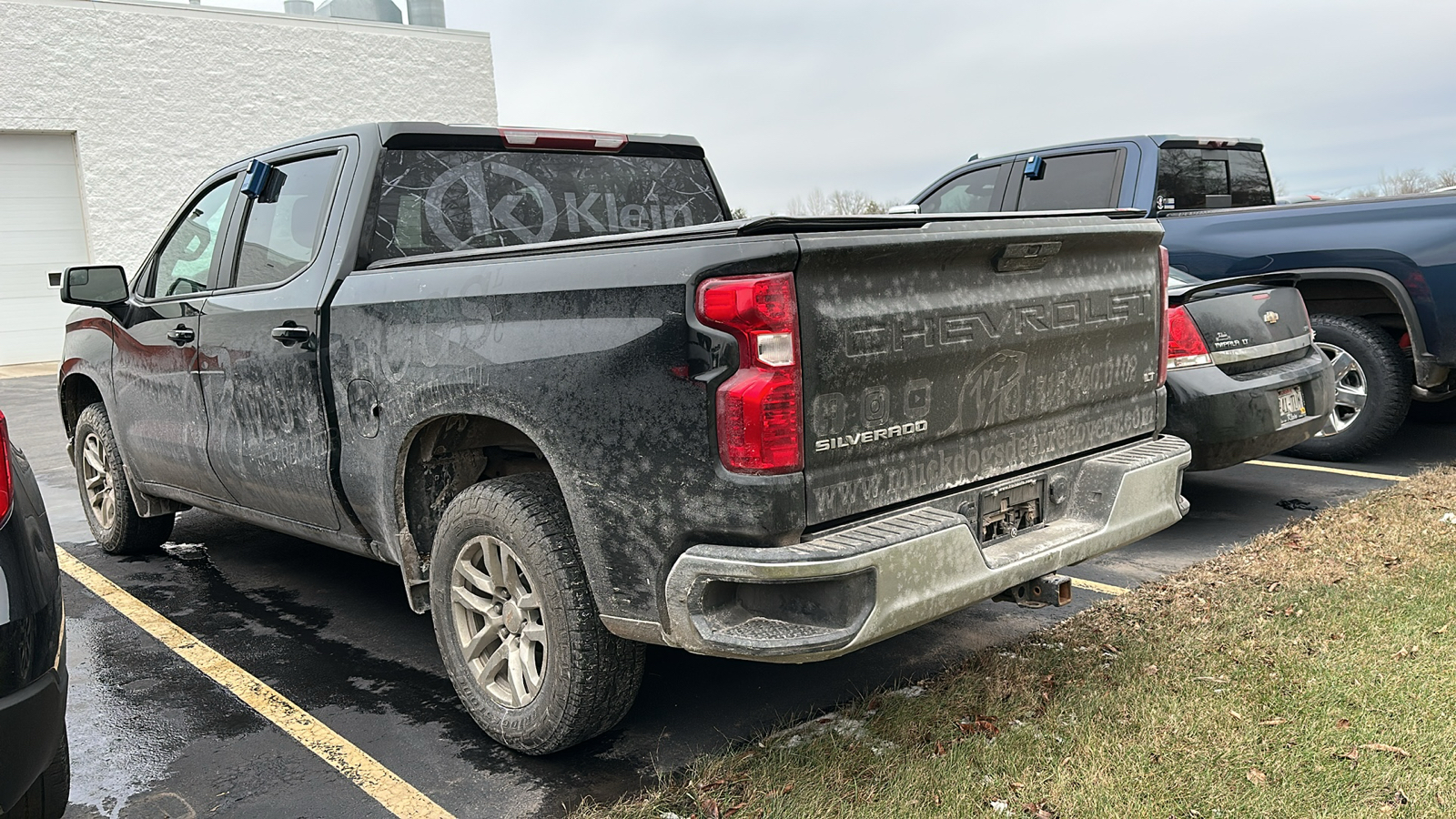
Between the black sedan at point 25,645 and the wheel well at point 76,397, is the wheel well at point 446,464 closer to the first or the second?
the black sedan at point 25,645

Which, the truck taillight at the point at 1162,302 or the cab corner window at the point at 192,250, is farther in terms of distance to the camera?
the cab corner window at the point at 192,250

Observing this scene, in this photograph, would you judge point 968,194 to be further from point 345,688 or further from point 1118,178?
point 345,688

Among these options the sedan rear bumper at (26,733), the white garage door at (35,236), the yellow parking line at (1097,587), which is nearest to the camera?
the sedan rear bumper at (26,733)

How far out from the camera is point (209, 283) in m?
4.63

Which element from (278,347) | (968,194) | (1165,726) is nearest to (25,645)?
(278,347)

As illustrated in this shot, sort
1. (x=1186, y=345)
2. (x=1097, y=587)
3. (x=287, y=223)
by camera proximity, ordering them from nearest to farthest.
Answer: (x=287, y=223)
(x=1097, y=587)
(x=1186, y=345)

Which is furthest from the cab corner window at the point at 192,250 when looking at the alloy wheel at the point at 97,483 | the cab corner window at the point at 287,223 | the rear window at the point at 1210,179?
the rear window at the point at 1210,179

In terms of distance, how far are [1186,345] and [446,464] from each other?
358cm

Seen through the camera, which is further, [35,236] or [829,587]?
[35,236]

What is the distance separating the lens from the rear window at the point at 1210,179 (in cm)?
770

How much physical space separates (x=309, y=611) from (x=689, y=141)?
262 cm

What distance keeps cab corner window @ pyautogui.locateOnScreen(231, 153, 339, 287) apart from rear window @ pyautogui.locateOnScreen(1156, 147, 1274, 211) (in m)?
5.72

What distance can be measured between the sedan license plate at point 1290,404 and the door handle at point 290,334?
14.6 feet

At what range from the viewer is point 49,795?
2732 mm
